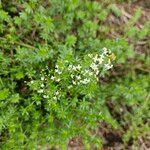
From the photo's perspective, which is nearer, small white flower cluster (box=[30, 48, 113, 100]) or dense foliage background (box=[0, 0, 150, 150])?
small white flower cluster (box=[30, 48, 113, 100])

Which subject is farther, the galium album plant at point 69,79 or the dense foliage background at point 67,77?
the dense foliage background at point 67,77

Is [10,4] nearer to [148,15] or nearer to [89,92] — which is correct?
[89,92]

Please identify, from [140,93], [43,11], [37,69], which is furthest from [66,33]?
[140,93]

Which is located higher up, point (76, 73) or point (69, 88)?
point (76, 73)

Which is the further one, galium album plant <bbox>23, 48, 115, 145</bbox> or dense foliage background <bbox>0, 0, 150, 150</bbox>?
dense foliage background <bbox>0, 0, 150, 150</bbox>

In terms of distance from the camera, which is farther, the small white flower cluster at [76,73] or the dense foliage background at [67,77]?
the dense foliage background at [67,77]

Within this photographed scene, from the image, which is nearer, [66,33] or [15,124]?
[15,124]

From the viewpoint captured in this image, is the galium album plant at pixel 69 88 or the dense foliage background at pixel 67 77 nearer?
the galium album plant at pixel 69 88

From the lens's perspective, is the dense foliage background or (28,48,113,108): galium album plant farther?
the dense foliage background
